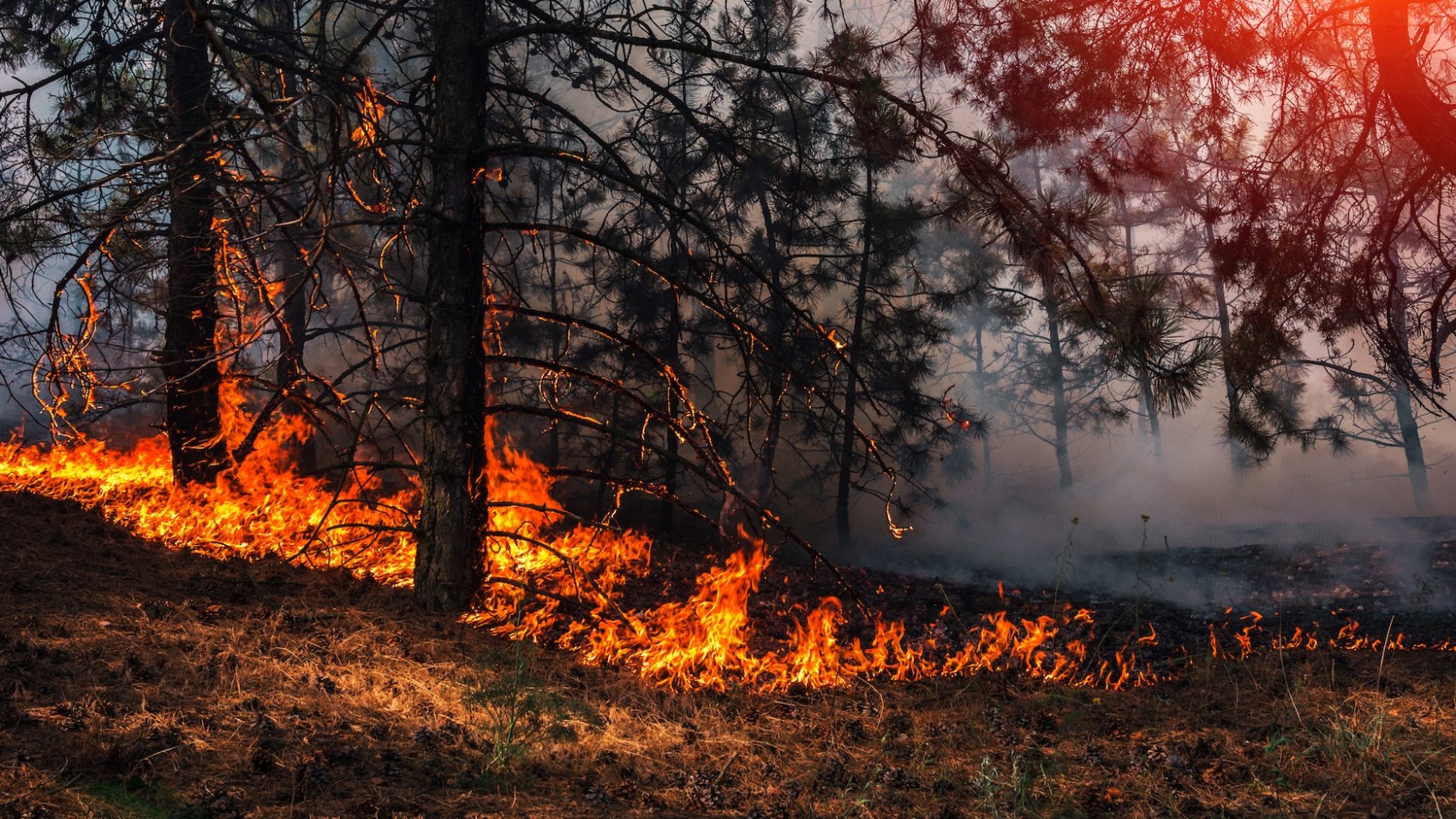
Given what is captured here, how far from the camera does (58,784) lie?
3053mm

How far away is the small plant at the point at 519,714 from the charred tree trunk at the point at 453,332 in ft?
3.32

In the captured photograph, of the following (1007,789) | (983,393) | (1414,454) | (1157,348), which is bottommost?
(1007,789)

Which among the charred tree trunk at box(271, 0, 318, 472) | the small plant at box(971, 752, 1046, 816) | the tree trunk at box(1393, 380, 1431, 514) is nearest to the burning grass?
the charred tree trunk at box(271, 0, 318, 472)

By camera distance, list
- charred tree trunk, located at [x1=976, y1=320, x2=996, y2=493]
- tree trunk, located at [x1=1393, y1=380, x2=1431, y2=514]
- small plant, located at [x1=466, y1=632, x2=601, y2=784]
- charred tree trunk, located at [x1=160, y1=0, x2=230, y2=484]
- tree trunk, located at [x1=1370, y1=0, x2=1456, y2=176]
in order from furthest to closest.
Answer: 1. charred tree trunk, located at [x1=976, y1=320, x2=996, y2=493]
2. tree trunk, located at [x1=1393, y1=380, x2=1431, y2=514]
3. charred tree trunk, located at [x1=160, y1=0, x2=230, y2=484]
4. tree trunk, located at [x1=1370, y1=0, x2=1456, y2=176]
5. small plant, located at [x1=466, y1=632, x2=601, y2=784]

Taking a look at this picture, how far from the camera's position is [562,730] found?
13.5ft

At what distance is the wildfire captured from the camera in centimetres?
548

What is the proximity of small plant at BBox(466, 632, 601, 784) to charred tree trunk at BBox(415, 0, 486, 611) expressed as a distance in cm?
101

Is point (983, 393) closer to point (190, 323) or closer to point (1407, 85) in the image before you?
point (1407, 85)

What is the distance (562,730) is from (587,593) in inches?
92.3

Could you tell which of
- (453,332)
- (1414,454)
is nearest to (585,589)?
(453,332)

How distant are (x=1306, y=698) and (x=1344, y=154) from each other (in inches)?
172

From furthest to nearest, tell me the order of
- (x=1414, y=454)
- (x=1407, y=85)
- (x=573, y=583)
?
(x=1414, y=454), (x=573, y=583), (x=1407, y=85)

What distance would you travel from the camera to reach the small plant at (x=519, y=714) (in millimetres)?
3738

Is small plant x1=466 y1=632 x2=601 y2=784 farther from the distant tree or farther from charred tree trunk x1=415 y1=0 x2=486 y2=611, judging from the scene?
the distant tree
